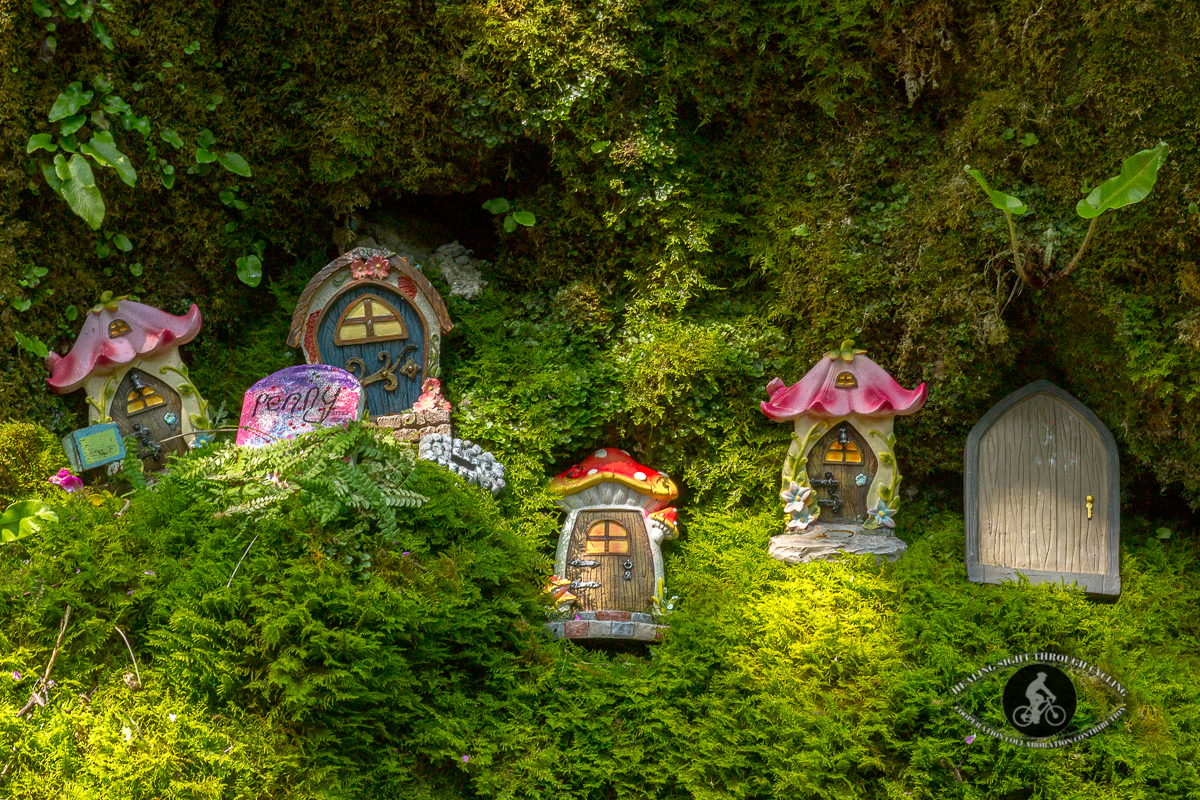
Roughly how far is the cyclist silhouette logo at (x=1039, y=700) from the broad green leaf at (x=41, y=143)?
5.12 metres

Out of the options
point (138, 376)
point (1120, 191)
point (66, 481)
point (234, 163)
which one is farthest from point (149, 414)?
point (1120, 191)

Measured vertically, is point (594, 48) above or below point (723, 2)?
below

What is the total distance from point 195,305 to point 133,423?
692mm

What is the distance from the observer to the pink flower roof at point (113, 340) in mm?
5164

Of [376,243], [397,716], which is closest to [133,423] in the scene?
[376,243]

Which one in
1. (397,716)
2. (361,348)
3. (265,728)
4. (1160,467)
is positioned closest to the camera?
(265,728)

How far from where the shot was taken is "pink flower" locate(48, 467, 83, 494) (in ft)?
16.3

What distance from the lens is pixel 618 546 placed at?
5.24 m

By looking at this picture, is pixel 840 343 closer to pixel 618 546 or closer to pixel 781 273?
pixel 781 273

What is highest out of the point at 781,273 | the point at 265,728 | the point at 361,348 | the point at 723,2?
the point at 723,2

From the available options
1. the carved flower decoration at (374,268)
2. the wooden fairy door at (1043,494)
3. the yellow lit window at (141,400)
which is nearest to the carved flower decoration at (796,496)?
the wooden fairy door at (1043,494)

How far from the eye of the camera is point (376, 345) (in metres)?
5.61
